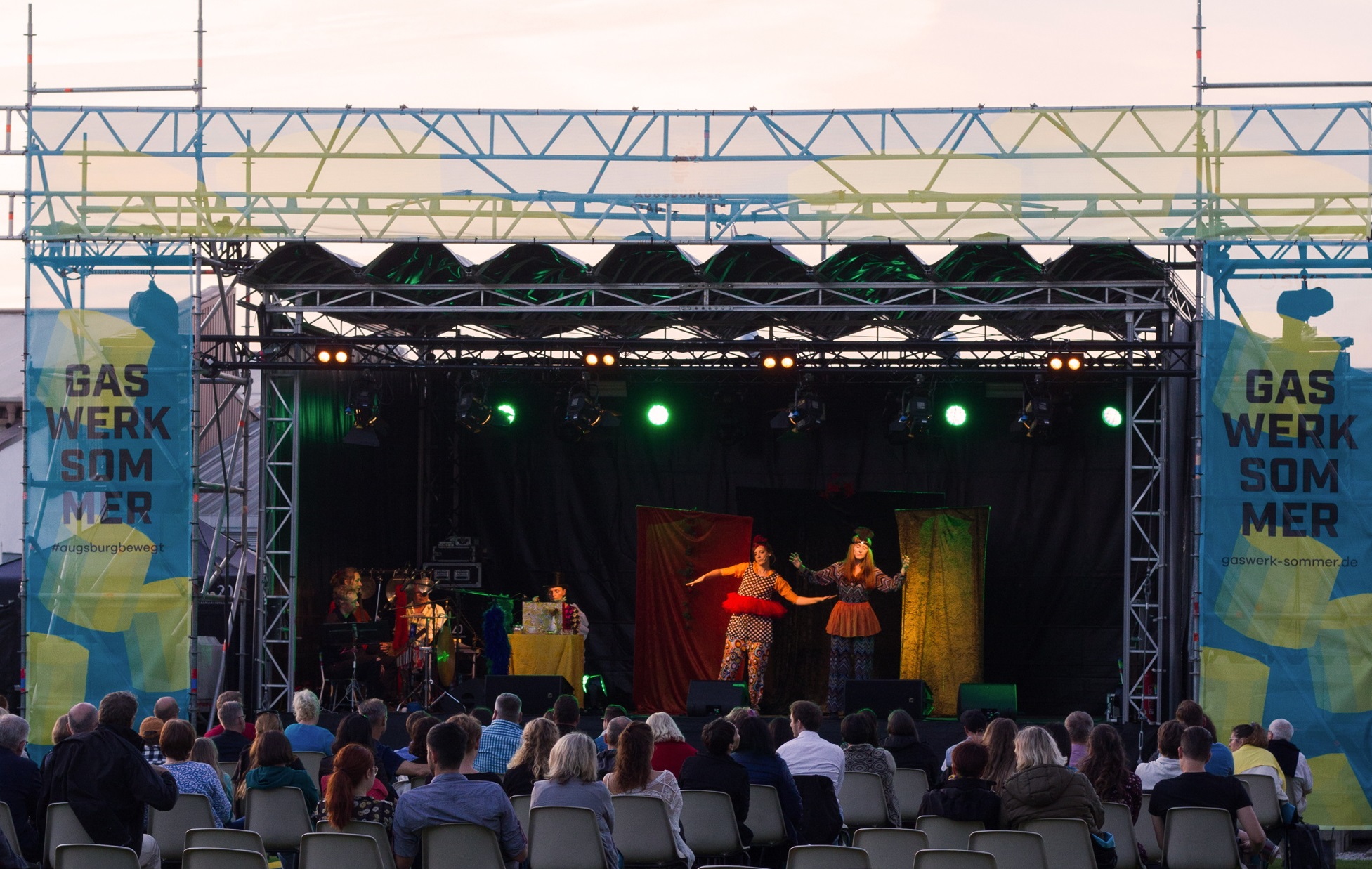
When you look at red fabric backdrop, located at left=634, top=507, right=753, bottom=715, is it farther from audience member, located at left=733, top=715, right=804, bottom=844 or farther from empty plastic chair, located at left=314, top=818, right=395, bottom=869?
empty plastic chair, located at left=314, top=818, right=395, bottom=869

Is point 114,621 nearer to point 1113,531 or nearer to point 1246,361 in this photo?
point 1246,361

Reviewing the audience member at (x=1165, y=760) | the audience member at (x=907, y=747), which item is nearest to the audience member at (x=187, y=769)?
the audience member at (x=907, y=747)

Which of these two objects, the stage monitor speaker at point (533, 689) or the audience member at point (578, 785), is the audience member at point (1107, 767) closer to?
the audience member at point (578, 785)

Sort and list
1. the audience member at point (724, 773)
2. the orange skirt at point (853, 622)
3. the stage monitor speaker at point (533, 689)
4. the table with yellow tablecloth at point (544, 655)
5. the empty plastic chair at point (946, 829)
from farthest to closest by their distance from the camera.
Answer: the orange skirt at point (853, 622)
the table with yellow tablecloth at point (544, 655)
the stage monitor speaker at point (533, 689)
the audience member at point (724, 773)
the empty plastic chair at point (946, 829)

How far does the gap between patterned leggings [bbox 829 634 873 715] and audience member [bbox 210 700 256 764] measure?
26.7 ft

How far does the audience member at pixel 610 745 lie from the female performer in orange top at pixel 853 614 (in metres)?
7.41


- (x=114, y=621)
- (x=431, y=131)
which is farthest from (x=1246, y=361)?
(x=114, y=621)

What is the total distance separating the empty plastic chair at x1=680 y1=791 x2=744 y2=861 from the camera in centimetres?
632

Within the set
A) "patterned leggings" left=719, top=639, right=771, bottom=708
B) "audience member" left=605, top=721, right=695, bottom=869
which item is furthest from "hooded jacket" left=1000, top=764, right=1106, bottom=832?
"patterned leggings" left=719, top=639, right=771, bottom=708

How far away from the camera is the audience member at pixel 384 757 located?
6.90 m

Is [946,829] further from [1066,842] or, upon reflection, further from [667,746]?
[667,746]

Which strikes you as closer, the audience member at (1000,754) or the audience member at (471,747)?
the audience member at (471,747)

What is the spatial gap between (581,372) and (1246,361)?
22.4 ft

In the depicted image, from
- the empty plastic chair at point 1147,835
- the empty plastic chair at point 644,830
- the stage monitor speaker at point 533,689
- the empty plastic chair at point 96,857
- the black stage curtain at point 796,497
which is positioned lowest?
the stage monitor speaker at point 533,689
